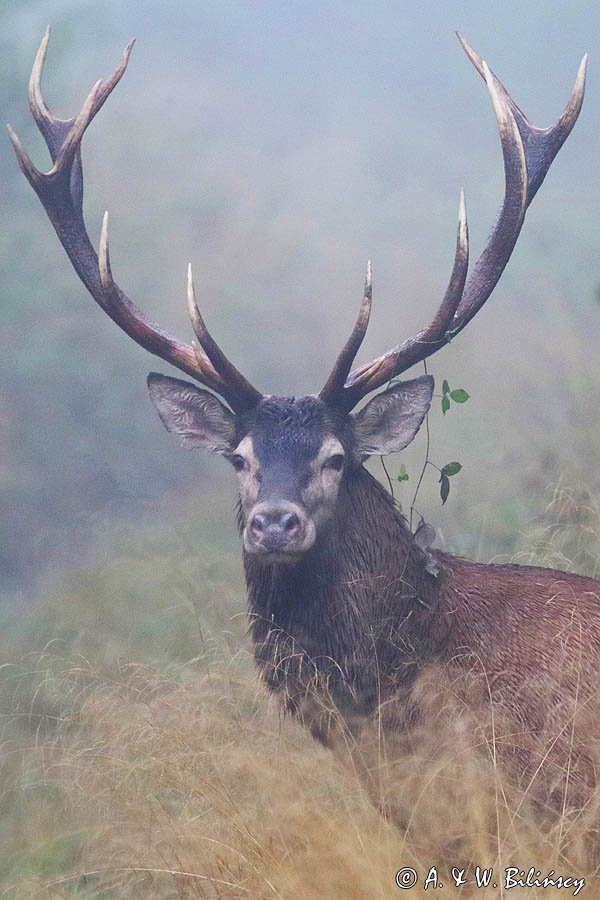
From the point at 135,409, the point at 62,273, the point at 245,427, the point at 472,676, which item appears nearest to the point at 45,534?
the point at 135,409

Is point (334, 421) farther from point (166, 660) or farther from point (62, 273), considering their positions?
point (62, 273)

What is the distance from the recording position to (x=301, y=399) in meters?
4.30

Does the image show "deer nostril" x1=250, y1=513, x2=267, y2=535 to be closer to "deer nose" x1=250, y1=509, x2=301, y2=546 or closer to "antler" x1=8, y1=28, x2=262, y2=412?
"deer nose" x1=250, y1=509, x2=301, y2=546

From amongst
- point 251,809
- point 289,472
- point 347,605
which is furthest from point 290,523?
point 251,809

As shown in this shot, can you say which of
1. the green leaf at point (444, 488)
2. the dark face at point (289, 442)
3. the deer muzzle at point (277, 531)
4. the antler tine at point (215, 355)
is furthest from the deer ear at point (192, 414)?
the green leaf at point (444, 488)

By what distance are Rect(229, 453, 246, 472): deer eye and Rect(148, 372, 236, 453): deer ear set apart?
127mm

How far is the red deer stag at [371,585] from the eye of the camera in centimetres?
411

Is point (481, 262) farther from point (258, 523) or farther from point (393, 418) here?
point (258, 523)

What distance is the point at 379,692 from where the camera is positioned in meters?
4.19

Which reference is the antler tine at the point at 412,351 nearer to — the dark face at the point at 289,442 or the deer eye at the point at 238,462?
the dark face at the point at 289,442

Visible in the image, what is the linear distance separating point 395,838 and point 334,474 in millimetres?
1177

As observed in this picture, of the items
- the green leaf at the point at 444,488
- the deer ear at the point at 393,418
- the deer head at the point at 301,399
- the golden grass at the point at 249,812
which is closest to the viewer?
the golden grass at the point at 249,812

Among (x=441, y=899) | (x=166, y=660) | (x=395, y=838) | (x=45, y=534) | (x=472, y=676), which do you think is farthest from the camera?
(x=45, y=534)

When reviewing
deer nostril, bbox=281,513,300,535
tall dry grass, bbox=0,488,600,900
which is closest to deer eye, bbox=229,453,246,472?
deer nostril, bbox=281,513,300,535
